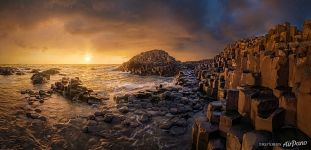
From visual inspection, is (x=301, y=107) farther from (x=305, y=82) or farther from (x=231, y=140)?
(x=231, y=140)

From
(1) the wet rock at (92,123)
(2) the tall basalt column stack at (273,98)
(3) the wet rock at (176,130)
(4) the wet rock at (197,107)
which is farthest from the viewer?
(4) the wet rock at (197,107)

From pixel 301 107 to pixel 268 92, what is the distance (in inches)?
42.7

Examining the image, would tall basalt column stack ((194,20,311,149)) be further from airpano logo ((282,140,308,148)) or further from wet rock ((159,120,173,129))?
wet rock ((159,120,173,129))

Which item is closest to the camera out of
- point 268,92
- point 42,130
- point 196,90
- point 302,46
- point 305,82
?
point 305,82

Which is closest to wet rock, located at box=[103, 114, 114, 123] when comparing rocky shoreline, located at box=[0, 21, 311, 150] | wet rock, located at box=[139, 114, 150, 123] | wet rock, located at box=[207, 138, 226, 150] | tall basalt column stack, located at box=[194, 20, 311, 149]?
rocky shoreline, located at box=[0, 21, 311, 150]

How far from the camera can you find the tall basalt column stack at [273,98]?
13.8ft

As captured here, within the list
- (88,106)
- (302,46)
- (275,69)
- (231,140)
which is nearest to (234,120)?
(231,140)

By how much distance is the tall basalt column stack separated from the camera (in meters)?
4.22

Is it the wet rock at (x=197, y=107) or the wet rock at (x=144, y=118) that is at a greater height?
the wet rock at (x=197, y=107)

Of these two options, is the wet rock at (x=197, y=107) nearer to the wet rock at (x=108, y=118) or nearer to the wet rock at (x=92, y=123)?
the wet rock at (x=108, y=118)

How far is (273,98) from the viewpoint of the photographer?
492 centimetres

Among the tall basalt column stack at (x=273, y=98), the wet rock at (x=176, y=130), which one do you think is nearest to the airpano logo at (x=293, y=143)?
the tall basalt column stack at (x=273, y=98)

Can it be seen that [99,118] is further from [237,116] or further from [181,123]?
[237,116]

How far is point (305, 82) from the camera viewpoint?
409 cm
